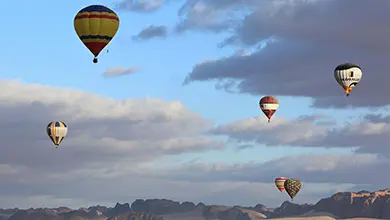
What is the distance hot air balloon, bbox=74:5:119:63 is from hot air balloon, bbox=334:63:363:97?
62841 mm

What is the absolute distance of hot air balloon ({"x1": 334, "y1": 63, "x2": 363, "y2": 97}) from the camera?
182375 millimetres

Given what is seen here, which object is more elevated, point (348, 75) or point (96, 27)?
point (348, 75)

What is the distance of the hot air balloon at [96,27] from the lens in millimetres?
139875

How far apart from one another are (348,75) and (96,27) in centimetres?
6664

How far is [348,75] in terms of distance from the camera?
598 ft

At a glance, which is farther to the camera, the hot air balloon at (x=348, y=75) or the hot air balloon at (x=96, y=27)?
the hot air balloon at (x=348, y=75)

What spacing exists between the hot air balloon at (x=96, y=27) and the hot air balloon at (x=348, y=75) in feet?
206

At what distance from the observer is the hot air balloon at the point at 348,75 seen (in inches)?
7180

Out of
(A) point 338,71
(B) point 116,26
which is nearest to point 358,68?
(A) point 338,71

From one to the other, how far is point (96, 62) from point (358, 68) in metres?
77.0

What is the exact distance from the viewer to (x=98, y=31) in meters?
140

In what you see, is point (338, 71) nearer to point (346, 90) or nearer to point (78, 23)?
point (346, 90)

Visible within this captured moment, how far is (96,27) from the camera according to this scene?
14038 cm

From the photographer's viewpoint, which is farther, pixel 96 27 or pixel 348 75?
pixel 348 75
